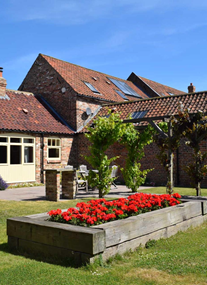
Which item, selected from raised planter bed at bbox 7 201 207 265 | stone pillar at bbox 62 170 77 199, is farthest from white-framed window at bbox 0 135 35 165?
raised planter bed at bbox 7 201 207 265

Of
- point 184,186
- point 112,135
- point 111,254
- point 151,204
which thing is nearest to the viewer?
point 111,254

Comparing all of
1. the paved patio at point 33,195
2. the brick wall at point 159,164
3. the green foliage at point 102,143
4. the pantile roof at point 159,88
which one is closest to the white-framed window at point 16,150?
the paved patio at point 33,195

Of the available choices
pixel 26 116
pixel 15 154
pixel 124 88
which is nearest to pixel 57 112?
pixel 26 116

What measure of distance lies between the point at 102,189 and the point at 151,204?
17.7ft

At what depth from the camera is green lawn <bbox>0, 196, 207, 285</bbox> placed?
3.95 m

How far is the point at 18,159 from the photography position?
17203 millimetres

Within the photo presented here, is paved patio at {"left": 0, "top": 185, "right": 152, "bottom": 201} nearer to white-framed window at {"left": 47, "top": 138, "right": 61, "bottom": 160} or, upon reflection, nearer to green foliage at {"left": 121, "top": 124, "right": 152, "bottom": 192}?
green foliage at {"left": 121, "top": 124, "right": 152, "bottom": 192}

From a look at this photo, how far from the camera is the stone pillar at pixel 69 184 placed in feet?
37.6

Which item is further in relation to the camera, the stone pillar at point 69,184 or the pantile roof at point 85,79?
the pantile roof at point 85,79

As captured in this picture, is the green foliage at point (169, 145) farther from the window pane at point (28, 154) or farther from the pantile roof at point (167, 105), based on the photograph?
the window pane at point (28, 154)

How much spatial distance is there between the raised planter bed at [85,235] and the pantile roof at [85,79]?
1516cm

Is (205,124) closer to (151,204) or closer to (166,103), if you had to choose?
(151,204)

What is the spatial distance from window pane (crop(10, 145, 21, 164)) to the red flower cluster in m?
11.2

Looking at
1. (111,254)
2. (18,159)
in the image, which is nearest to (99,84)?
(18,159)
